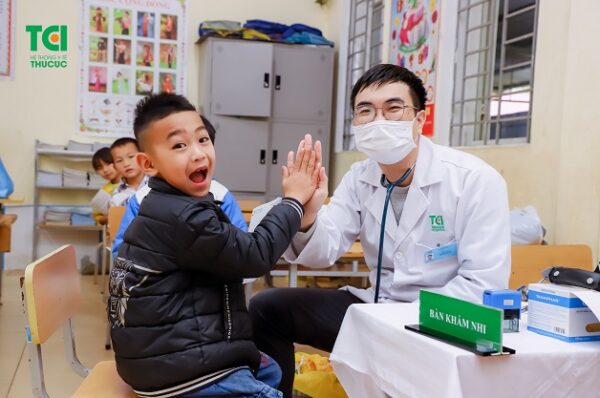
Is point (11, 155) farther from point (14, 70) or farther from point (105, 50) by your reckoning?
point (105, 50)

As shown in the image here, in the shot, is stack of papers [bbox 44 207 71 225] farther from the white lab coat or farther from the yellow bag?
the white lab coat

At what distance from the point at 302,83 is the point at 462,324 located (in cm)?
520

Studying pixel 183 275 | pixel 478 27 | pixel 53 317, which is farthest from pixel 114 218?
pixel 478 27

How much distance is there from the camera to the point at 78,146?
597cm

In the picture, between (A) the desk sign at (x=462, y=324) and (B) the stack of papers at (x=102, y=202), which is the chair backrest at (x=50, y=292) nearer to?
(A) the desk sign at (x=462, y=324)

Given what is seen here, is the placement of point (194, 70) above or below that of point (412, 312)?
above

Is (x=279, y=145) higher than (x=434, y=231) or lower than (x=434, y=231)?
higher

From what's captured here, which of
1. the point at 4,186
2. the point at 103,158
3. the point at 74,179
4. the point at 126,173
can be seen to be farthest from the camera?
the point at 74,179

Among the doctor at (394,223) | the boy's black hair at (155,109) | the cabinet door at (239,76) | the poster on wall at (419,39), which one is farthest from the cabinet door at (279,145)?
the boy's black hair at (155,109)

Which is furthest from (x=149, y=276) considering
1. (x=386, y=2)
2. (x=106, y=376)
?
(x=386, y=2)

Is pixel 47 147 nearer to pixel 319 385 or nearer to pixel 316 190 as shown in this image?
pixel 319 385

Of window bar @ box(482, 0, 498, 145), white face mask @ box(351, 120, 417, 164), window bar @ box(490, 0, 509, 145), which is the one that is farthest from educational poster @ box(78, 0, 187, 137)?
white face mask @ box(351, 120, 417, 164)

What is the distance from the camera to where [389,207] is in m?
1.89

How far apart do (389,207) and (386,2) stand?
12.2 ft
